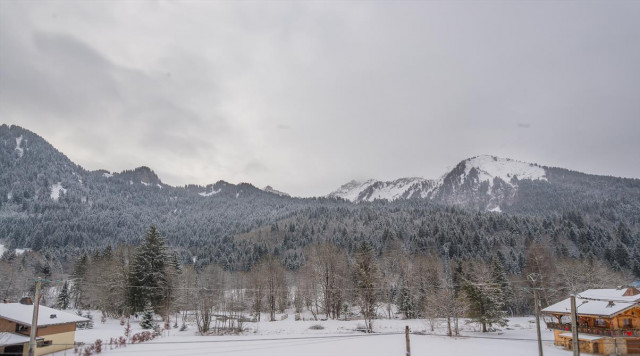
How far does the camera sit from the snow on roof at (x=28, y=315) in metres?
37.3

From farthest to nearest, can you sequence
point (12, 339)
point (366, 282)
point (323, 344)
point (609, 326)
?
point (366, 282), point (323, 344), point (609, 326), point (12, 339)

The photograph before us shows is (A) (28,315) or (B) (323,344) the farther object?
(B) (323,344)

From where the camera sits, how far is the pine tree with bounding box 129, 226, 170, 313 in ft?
205

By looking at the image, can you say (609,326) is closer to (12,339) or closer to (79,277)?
(12,339)

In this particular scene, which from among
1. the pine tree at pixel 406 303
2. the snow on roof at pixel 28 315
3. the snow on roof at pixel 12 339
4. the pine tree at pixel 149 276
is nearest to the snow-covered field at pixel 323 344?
the snow on roof at pixel 28 315

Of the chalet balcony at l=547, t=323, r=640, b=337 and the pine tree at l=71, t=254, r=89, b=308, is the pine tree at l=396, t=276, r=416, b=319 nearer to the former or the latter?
the chalet balcony at l=547, t=323, r=640, b=337

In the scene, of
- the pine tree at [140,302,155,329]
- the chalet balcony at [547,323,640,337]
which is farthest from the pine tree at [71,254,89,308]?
the chalet balcony at [547,323,640,337]

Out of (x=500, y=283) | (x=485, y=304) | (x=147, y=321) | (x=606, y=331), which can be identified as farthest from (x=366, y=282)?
(x=147, y=321)

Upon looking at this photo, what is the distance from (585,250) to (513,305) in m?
40.2

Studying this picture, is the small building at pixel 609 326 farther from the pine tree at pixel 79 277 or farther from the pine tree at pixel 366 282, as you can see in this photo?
the pine tree at pixel 79 277

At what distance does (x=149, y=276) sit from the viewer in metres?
64.2

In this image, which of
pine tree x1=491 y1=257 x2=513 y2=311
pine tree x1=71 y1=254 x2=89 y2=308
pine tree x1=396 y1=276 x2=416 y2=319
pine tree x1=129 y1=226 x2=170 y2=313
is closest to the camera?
pine tree x1=491 y1=257 x2=513 y2=311

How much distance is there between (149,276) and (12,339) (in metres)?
28.4

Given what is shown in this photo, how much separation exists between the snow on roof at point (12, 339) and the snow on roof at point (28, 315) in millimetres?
1297
